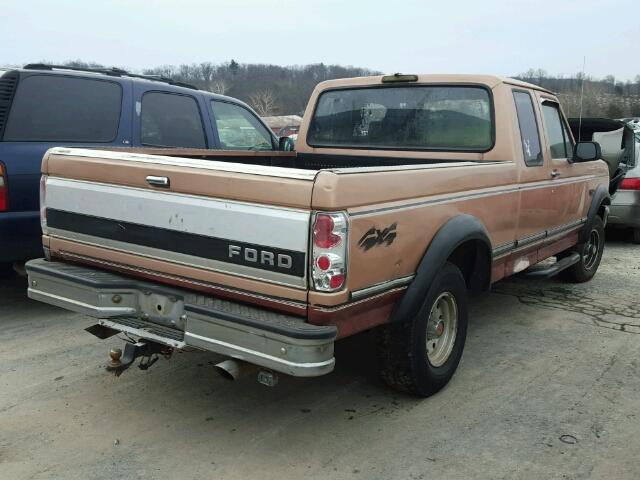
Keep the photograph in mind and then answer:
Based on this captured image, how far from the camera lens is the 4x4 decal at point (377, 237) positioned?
9.23 ft

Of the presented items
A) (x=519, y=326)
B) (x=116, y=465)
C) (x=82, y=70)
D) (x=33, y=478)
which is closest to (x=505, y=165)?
(x=519, y=326)

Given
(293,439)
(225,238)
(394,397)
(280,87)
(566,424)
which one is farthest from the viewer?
(280,87)

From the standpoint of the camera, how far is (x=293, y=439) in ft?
10.6

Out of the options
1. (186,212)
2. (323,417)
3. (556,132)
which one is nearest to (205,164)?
(186,212)

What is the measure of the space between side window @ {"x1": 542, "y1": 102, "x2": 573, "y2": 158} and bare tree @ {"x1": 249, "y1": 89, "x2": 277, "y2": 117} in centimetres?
4149

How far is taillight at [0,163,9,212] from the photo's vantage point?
4523mm

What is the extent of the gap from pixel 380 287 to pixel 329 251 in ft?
1.56

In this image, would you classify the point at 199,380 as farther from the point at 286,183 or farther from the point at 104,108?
the point at 104,108

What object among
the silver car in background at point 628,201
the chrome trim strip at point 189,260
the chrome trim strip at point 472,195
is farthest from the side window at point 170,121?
the silver car in background at point 628,201

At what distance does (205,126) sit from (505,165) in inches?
133

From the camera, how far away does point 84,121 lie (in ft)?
17.2

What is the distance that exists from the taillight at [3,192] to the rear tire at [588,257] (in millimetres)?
→ 5258

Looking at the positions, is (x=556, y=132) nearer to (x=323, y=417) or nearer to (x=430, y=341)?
(x=430, y=341)

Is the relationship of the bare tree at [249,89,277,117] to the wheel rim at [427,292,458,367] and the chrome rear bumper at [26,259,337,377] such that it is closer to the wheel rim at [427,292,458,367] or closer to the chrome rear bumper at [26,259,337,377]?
the wheel rim at [427,292,458,367]
